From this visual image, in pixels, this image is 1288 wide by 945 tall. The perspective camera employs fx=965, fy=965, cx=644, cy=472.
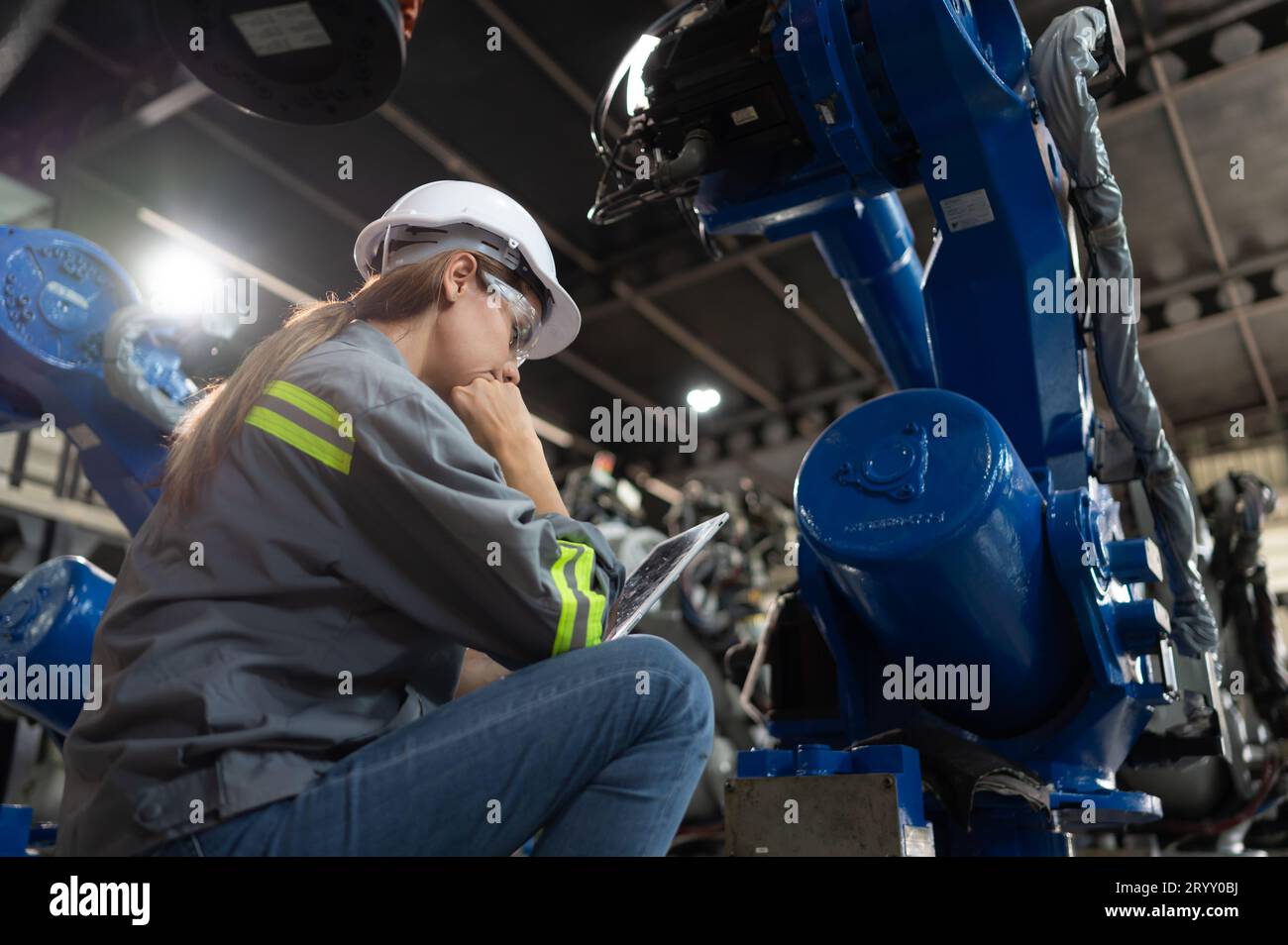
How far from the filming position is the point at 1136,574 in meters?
2.03

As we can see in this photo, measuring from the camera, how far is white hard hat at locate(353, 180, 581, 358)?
1.67 meters

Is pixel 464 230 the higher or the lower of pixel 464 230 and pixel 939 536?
the higher

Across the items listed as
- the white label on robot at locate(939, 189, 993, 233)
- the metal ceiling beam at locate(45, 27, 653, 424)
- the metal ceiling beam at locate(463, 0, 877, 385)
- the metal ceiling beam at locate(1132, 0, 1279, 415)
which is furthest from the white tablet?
the metal ceiling beam at locate(1132, 0, 1279, 415)

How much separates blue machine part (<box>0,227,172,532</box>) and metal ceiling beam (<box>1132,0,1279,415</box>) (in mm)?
5417

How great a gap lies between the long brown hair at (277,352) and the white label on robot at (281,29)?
48cm

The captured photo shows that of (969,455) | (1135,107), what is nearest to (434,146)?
(1135,107)

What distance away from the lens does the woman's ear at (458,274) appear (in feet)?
4.81

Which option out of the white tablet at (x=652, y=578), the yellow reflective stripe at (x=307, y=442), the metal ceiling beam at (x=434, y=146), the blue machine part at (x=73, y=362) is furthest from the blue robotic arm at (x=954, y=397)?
the metal ceiling beam at (x=434, y=146)

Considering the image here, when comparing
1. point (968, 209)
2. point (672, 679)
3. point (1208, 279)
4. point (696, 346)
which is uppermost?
point (696, 346)

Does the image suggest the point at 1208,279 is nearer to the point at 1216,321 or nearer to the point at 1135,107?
the point at 1216,321

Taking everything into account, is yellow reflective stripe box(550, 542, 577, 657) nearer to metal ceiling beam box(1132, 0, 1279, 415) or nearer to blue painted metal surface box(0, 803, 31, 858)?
blue painted metal surface box(0, 803, 31, 858)

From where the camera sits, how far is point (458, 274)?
58.5 inches

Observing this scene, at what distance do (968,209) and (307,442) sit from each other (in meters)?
1.59
